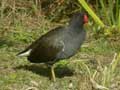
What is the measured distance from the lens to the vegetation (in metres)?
7.02

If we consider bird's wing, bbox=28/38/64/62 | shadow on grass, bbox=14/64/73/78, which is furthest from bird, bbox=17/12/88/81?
shadow on grass, bbox=14/64/73/78

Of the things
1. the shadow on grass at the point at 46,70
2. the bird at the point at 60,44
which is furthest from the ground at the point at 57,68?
the bird at the point at 60,44

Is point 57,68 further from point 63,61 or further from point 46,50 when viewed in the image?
point 46,50

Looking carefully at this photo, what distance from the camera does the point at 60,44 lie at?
7.13 meters

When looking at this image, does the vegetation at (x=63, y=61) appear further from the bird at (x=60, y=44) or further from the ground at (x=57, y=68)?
the bird at (x=60, y=44)

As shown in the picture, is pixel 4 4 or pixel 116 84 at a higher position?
pixel 4 4

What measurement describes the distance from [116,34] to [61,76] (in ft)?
7.00

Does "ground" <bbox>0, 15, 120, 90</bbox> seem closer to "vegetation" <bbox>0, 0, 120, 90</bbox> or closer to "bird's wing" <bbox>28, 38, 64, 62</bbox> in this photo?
"vegetation" <bbox>0, 0, 120, 90</bbox>

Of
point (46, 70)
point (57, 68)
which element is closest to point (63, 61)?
point (57, 68)

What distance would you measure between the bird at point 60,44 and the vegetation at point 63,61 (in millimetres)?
253

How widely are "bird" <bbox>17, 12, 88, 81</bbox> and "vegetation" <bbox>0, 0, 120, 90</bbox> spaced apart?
253mm

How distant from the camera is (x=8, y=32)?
9.96m

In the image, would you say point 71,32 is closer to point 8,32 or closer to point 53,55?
point 53,55

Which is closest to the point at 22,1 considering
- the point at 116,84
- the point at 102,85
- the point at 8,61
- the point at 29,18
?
the point at 29,18
